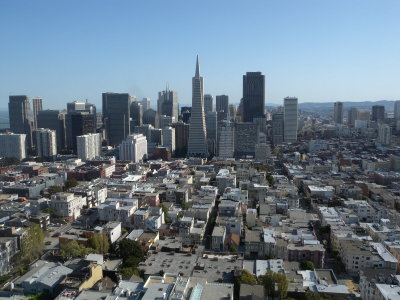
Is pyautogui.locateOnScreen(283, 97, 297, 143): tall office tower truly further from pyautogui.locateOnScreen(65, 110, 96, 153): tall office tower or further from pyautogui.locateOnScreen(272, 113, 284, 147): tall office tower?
pyautogui.locateOnScreen(65, 110, 96, 153): tall office tower

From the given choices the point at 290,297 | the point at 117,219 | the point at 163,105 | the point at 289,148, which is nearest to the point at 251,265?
the point at 290,297

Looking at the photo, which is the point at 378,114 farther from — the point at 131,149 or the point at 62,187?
the point at 62,187

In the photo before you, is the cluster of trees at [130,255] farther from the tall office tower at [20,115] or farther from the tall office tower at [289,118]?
the tall office tower at [20,115]

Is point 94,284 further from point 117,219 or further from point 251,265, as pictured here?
point 117,219

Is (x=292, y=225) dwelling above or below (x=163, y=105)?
below

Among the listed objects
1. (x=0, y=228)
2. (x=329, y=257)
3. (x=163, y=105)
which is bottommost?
(x=329, y=257)

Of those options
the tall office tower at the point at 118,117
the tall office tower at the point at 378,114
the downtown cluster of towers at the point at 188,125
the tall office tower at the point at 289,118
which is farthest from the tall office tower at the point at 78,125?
the tall office tower at the point at 378,114
